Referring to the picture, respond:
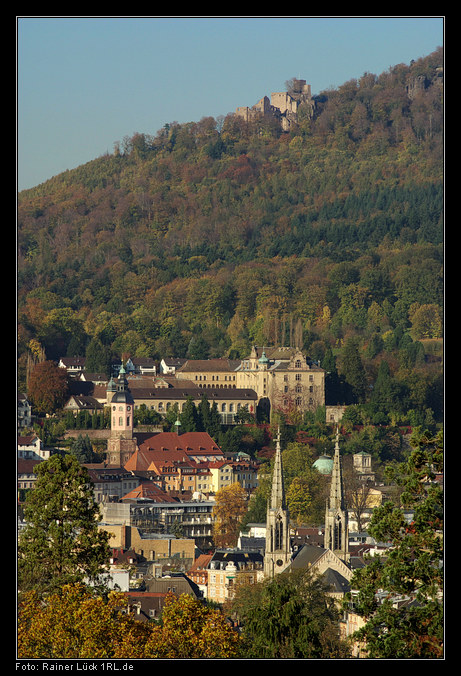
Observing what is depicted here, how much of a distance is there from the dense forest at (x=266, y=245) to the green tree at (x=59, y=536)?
66725 millimetres

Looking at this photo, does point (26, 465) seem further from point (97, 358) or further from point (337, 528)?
point (97, 358)

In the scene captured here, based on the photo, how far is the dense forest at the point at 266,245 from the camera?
11262 centimetres

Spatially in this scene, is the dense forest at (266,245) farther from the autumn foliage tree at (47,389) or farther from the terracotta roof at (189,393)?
the terracotta roof at (189,393)

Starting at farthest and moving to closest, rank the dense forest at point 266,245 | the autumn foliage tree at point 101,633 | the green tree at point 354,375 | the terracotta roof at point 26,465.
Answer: the dense forest at point 266,245 < the green tree at point 354,375 < the terracotta roof at point 26,465 < the autumn foliage tree at point 101,633

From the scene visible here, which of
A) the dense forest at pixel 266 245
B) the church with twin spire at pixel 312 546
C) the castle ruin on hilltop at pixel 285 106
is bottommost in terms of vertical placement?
the church with twin spire at pixel 312 546

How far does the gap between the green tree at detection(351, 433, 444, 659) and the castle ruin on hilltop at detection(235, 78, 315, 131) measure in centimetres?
16050

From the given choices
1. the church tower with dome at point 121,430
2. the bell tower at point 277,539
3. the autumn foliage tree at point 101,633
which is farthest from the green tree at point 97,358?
the autumn foliage tree at point 101,633

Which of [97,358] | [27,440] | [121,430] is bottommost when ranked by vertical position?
[27,440]

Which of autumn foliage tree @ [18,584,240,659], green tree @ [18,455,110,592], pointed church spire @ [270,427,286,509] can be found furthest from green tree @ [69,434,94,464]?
autumn foliage tree @ [18,584,240,659]

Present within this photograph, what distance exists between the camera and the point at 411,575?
22500mm

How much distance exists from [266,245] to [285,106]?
3884cm

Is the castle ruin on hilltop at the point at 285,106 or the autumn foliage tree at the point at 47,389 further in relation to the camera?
the castle ruin on hilltop at the point at 285,106

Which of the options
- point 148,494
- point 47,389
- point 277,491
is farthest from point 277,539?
point 47,389

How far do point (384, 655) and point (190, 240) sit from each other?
132 m
